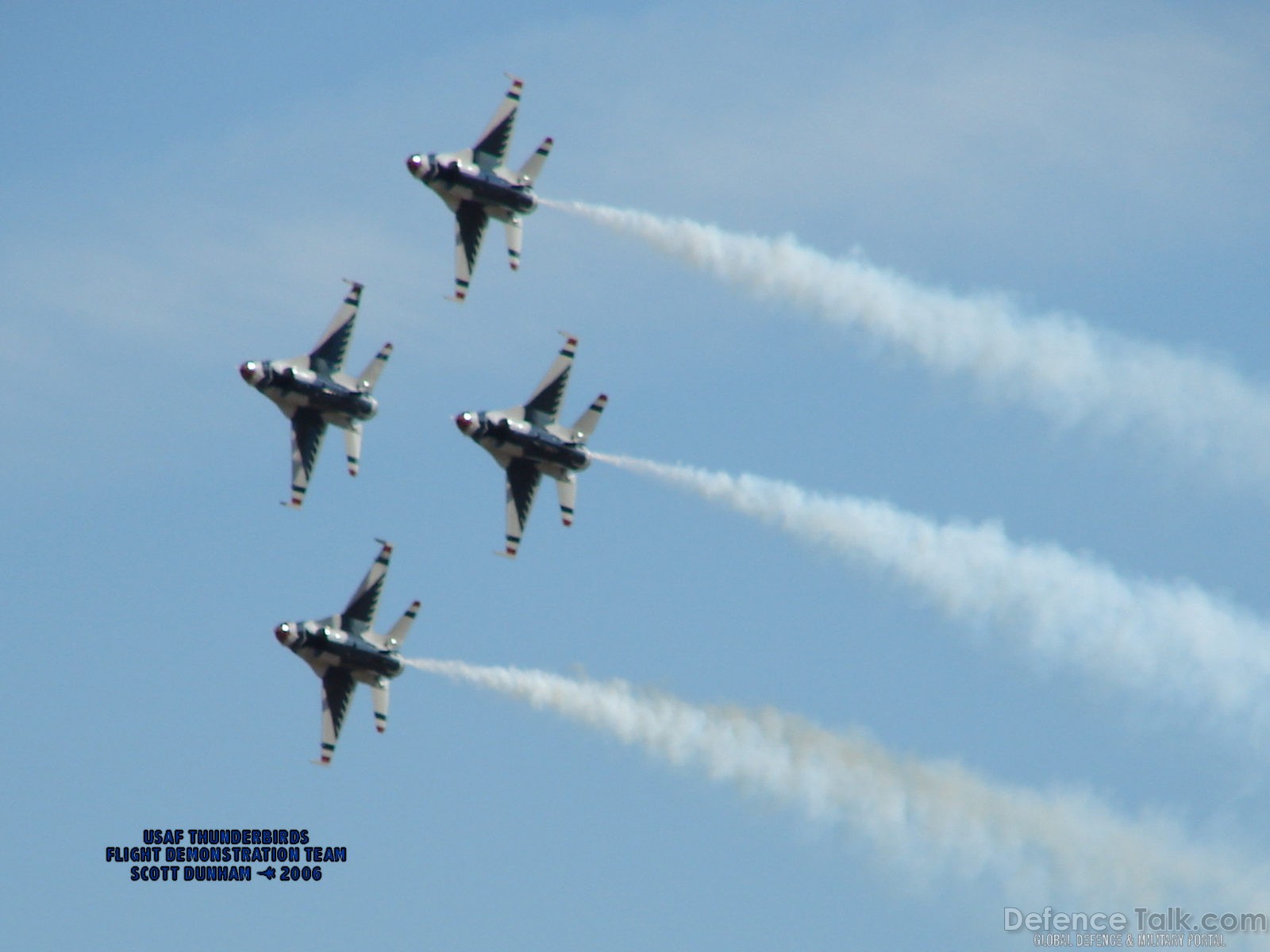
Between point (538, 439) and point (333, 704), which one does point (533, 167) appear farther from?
point (333, 704)

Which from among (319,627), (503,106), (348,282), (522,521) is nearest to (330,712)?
(319,627)

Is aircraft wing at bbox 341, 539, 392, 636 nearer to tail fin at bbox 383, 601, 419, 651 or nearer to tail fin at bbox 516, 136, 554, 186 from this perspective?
tail fin at bbox 383, 601, 419, 651

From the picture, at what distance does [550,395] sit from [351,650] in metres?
14.1

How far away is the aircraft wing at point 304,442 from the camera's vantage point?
4545 inches

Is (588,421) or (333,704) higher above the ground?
(588,421)

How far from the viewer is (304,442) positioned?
116m

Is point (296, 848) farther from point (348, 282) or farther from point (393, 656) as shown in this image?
point (348, 282)

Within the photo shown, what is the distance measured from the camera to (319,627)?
111938 millimetres

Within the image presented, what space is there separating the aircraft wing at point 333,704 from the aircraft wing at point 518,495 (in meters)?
9.21

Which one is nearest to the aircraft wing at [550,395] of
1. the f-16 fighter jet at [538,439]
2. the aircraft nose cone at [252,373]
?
the f-16 fighter jet at [538,439]

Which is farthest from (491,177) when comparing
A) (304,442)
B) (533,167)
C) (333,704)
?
(333,704)

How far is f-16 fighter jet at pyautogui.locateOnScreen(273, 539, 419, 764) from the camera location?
364ft

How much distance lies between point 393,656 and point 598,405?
14080 millimetres

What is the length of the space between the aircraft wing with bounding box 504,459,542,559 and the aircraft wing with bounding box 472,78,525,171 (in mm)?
13445
